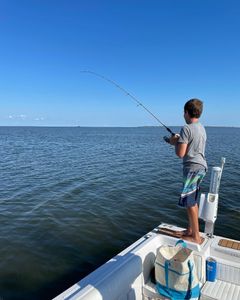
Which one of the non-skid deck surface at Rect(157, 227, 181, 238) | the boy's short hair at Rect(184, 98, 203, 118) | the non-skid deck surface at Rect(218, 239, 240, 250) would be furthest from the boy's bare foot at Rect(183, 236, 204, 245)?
the boy's short hair at Rect(184, 98, 203, 118)

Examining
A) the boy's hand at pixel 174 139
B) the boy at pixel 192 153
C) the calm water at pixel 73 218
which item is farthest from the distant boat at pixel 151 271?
the calm water at pixel 73 218

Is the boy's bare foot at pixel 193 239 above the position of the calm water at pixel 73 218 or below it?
above

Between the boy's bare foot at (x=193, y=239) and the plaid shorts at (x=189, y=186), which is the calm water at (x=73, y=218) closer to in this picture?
the boy's bare foot at (x=193, y=239)

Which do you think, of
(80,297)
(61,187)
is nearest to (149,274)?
(80,297)

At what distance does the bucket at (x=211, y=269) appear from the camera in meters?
3.50

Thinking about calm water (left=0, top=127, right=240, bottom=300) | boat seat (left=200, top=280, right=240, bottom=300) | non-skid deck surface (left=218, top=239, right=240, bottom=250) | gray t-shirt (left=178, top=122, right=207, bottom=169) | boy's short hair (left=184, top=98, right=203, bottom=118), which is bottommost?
calm water (left=0, top=127, right=240, bottom=300)

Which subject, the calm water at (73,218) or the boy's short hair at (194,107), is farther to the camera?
the calm water at (73,218)

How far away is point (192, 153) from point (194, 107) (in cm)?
63

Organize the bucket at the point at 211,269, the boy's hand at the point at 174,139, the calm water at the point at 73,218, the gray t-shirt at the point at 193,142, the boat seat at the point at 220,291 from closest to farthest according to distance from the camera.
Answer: the boat seat at the point at 220,291 → the bucket at the point at 211,269 → the gray t-shirt at the point at 193,142 → the boy's hand at the point at 174,139 → the calm water at the point at 73,218

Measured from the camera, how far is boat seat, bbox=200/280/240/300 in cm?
323

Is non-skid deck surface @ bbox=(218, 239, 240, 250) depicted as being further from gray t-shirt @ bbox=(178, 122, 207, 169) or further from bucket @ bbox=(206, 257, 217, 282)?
gray t-shirt @ bbox=(178, 122, 207, 169)

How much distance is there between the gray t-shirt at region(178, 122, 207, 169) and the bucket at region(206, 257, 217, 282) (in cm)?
124

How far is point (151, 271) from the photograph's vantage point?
349cm

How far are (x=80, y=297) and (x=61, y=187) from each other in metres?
8.55
